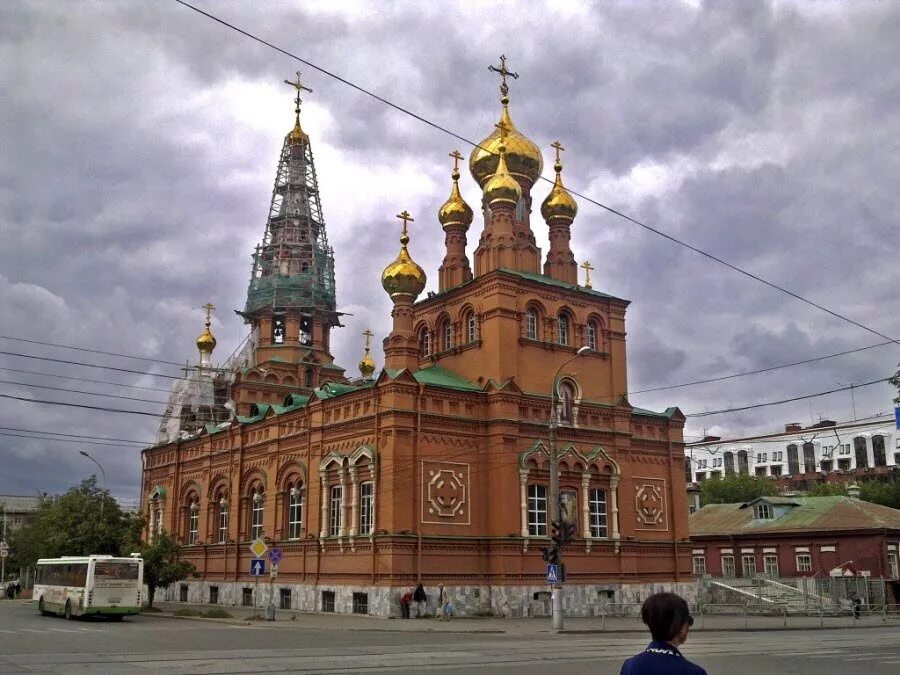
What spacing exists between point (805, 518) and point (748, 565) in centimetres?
432

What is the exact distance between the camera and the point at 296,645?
21.5 m

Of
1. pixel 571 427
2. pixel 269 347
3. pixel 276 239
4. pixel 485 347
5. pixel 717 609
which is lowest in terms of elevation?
pixel 717 609

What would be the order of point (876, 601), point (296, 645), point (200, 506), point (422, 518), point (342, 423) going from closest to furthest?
point (296, 645), point (422, 518), point (342, 423), point (876, 601), point (200, 506)

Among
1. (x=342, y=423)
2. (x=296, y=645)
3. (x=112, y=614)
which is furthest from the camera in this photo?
(x=342, y=423)

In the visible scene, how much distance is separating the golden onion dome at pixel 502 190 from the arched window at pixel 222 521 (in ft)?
68.1

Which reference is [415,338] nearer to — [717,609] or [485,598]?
[485,598]

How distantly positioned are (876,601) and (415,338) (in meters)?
25.4

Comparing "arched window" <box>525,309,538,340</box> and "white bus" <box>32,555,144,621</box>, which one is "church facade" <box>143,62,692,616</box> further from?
"white bus" <box>32,555,144,621</box>

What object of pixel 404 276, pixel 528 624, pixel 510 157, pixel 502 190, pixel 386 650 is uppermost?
pixel 510 157

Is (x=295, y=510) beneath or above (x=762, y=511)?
beneath

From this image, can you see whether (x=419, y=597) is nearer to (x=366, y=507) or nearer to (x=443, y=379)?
(x=366, y=507)

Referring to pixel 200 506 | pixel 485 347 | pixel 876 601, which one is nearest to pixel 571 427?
pixel 485 347

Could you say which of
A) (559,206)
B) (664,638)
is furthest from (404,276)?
(664,638)

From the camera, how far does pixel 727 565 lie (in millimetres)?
54469
